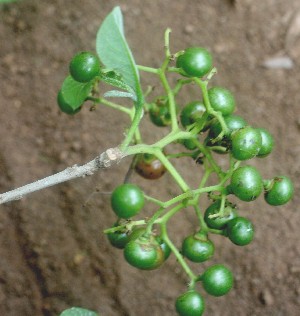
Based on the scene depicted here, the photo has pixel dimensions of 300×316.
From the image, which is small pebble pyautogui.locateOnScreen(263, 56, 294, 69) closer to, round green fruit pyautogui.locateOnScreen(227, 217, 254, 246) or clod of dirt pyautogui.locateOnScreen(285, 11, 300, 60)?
clod of dirt pyautogui.locateOnScreen(285, 11, 300, 60)

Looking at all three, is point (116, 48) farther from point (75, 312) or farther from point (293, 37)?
point (293, 37)

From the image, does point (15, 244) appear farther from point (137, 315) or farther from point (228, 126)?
point (228, 126)

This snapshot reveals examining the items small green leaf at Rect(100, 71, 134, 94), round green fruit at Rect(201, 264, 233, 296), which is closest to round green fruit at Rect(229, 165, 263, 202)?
round green fruit at Rect(201, 264, 233, 296)

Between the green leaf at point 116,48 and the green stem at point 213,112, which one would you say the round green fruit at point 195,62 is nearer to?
the green stem at point 213,112

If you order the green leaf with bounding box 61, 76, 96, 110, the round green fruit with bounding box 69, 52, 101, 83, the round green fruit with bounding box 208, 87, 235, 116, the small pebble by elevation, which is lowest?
the round green fruit with bounding box 208, 87, 235, 116

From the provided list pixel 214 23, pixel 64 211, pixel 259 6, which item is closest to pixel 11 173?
pixel 64 211

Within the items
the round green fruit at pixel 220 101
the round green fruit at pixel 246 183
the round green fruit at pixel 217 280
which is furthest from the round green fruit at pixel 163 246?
the round green fruit at pixel 220 101
